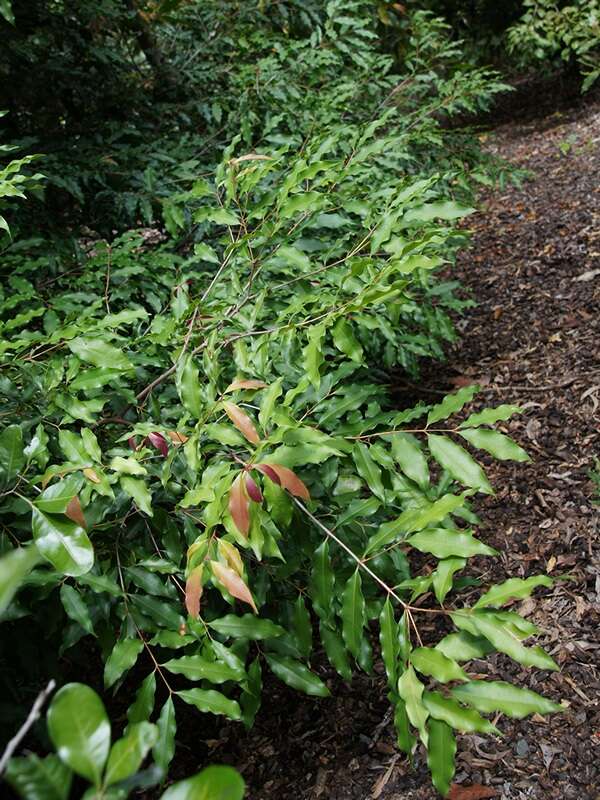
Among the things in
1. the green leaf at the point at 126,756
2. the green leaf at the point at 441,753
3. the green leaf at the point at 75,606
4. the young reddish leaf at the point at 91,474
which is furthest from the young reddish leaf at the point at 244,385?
the green leaf at the point at 126,756

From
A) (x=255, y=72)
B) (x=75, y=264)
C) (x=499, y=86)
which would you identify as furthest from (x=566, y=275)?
(x=75, y=264)

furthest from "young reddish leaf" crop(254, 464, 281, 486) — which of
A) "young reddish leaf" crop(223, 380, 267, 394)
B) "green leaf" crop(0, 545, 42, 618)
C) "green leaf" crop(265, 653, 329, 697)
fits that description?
"green leaf" crop(265, 653, 329, 697)

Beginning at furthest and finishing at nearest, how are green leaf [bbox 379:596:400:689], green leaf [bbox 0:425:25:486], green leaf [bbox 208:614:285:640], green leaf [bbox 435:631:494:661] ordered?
green leaf [bbox 208:614:285:640], green leaf [bbox 0:425:25:486], green leaf [bbox 379:596:400:689], green leaf [bbox 435:631:494:661]

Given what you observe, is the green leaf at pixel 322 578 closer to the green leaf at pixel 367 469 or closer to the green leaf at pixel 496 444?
the green leaf at pixel 367 469

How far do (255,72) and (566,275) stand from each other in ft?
6.74

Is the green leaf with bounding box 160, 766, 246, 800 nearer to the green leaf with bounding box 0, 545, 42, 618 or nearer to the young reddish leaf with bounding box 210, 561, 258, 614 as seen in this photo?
the green leaf with bounding box 0, 545, 42, 618

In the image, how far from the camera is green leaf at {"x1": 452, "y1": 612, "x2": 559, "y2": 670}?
0.83 metres

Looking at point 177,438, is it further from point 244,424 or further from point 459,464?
point 459,464

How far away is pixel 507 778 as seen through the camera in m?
1.64

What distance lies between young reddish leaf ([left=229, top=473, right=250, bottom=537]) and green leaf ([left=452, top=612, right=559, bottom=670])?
0.32m

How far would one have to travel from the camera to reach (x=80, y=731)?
0.40 meters

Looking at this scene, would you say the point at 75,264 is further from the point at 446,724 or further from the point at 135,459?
the point at 446,724

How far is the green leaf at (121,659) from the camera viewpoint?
3.97ft

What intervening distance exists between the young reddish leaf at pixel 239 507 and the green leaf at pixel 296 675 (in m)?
0.64
